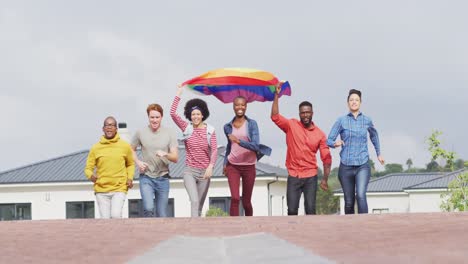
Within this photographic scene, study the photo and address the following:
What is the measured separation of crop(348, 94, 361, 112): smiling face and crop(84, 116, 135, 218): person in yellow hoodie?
3030 millimetres

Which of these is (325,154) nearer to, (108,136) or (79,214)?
(108,136)

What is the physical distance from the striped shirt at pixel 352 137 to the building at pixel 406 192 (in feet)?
120

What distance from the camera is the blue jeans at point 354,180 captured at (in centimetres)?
1212

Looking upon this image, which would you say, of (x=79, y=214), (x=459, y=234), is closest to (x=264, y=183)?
(x=79, y=214)

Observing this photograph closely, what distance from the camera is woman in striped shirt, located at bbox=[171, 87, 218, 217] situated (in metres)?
12.1

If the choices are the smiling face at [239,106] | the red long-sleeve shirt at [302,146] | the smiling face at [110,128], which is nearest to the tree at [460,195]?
the red long-sleeve shirt at [302,146]

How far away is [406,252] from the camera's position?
8.56 meters

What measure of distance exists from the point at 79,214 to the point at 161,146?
1069 inches

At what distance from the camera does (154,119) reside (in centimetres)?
1223

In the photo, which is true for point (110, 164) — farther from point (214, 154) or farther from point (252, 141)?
point (252, 141)

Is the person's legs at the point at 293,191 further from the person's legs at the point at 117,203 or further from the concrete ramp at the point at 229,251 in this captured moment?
the person's legs at the point at 117,203

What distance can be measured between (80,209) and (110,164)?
27.0 metres

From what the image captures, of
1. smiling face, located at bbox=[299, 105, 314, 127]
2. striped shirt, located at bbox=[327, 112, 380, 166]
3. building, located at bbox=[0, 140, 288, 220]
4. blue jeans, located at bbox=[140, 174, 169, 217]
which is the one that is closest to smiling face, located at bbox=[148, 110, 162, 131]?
blue jeans, located at bbox=[140, 174, 169, 217]

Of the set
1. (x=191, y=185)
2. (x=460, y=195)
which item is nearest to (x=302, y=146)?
(x=191, y=185)
